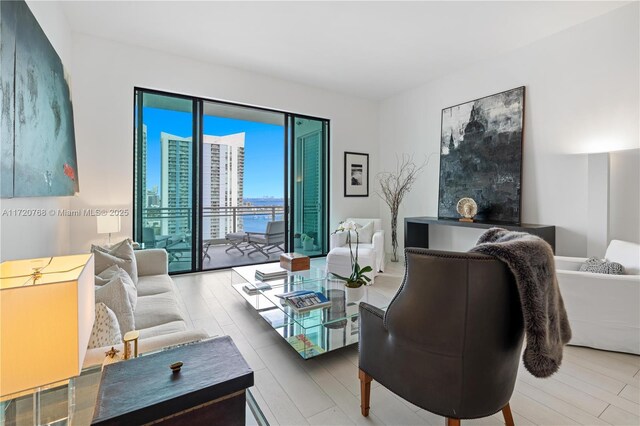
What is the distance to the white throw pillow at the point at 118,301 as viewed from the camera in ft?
4.92

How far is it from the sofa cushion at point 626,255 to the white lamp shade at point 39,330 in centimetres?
353

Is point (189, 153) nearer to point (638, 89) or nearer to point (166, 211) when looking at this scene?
point (166, 211)

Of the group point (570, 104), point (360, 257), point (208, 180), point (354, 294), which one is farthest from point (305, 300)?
point (570, 104)

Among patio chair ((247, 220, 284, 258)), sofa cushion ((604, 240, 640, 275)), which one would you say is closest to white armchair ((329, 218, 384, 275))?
patio chair ((247, 220, 284, 258))

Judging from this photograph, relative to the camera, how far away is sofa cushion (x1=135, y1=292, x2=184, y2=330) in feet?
6.14

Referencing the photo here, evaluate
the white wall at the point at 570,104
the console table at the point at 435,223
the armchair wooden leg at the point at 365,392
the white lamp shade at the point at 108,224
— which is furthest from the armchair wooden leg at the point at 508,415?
the white lamp shade at the point at 108,224

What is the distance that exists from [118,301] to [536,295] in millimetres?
1936

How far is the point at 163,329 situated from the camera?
1703 mm

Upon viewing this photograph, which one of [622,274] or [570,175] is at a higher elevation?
[570,175]

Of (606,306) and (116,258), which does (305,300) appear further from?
(606,306)

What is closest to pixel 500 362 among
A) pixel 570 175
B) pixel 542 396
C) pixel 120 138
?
pixel 542 396

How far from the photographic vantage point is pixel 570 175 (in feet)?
11.2

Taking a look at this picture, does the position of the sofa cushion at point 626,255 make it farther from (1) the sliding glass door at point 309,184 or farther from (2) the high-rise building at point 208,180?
(2) the high-rise building at point 208,180

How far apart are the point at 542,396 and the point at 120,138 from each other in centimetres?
493
